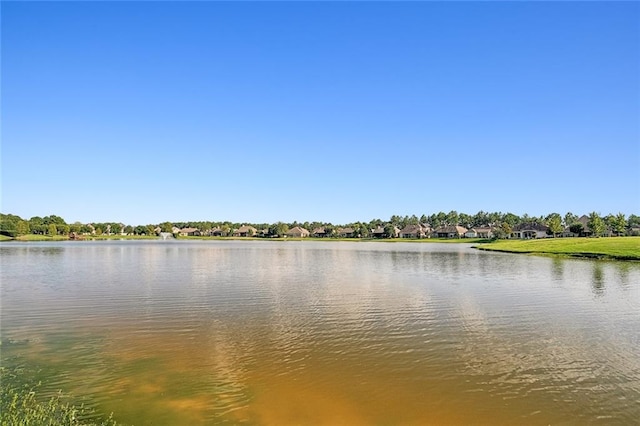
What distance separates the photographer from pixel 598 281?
33938 millimetres

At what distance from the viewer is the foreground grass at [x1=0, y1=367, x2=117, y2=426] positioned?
9031 mm

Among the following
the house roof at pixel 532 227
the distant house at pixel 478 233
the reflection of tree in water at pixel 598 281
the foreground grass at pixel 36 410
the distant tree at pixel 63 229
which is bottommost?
the reflection of tree in water at pixel 598 281

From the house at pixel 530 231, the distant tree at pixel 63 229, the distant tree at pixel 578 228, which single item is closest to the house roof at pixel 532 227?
the house at pixel 530 231

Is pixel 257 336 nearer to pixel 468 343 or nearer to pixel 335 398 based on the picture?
pixel 335 398

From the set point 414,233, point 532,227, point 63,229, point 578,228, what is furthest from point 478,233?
point 63,229

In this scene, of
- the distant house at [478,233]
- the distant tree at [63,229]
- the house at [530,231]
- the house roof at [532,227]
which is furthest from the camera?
the distant tree at [63,229]

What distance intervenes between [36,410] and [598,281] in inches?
1537

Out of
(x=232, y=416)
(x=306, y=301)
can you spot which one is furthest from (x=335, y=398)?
(x=306, y=301)

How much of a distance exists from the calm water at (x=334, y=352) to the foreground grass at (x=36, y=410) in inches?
20.5

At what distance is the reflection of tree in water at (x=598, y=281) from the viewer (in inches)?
1135

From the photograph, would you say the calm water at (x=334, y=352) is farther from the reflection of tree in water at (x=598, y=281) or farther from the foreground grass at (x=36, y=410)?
the reflection of tree in water at (x=598, y=281)

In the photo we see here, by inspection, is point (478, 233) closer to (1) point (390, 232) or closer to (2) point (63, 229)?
(1) point (390, 232)

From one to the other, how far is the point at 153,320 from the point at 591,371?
18.3 m

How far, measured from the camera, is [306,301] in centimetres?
2467
